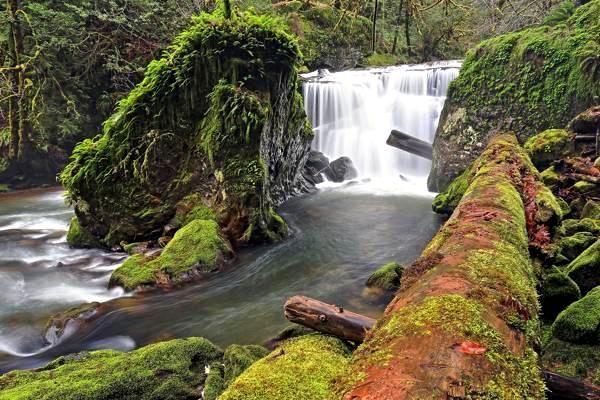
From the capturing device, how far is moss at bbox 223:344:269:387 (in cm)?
379

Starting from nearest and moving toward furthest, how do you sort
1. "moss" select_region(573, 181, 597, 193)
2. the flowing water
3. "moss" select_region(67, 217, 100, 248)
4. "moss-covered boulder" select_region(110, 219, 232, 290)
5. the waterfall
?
the flowing water, "moss-covered boulder" select_region(110, 219, 232, 290), "moss" select_region(573, 181, 597, 193), "moss" select_region(67, 217, 100, 248), the waterfall

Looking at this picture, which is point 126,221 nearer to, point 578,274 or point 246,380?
point 246,380

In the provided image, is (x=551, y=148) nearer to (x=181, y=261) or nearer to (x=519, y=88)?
(x=519, y=88)

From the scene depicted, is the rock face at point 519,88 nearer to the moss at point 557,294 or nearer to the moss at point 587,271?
the moss at point 587,271

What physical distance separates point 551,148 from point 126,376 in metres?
9.48

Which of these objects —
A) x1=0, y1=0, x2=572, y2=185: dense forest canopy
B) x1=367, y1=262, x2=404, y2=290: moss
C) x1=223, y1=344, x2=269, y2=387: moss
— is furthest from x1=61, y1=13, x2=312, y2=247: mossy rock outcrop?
x1=0, y1=0, x2=572, y2=185: dense forest canopy

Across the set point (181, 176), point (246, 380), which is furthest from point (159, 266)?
point (246, 380)

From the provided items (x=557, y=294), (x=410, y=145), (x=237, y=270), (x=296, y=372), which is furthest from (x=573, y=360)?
(x=410, y=145)

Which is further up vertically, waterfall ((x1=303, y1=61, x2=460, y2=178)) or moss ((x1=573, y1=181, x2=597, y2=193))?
waterfall ((x1=303, y1=61, x2=460, y2=178))

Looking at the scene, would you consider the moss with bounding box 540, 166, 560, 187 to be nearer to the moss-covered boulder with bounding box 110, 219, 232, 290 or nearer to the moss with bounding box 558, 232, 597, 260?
the moss with bounding box 558, 232, 597, 260

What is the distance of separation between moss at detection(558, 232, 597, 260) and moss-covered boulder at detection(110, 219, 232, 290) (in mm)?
5794

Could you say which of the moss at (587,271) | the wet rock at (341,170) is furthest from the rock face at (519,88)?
the moss at (587,271)

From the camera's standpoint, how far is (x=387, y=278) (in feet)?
23.7

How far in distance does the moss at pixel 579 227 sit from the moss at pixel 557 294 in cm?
185
